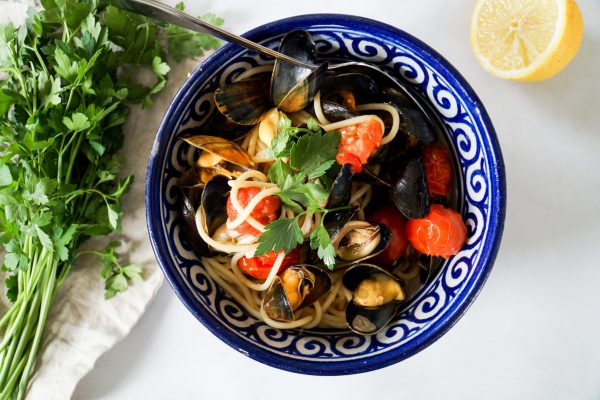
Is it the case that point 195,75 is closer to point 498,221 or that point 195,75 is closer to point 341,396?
point 498,221

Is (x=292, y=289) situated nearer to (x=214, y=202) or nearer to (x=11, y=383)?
(x=214, y=202)

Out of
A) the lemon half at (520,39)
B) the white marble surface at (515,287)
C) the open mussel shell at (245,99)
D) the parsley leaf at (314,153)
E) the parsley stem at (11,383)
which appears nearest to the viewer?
the parsley leaf at (314,153)

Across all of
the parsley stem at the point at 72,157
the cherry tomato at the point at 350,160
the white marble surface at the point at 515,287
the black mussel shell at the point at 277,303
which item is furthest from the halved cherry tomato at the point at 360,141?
the parsley stem at the point at 72,157

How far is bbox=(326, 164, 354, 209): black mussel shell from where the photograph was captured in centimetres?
220

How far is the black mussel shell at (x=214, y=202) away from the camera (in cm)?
233

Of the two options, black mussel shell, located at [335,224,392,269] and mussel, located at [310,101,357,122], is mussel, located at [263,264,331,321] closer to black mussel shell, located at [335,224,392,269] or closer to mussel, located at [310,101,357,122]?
black mussel shell, located at [335,224,392,269]

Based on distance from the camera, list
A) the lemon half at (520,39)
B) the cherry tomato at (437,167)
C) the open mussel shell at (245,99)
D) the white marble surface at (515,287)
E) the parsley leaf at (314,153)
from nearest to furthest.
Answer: the parsley leaf at (314,153)
the open mussel shell at (245,99)
the cherry tomato at (437,167)
the lemon half at (520,39)
the white marble surface at (515,287)

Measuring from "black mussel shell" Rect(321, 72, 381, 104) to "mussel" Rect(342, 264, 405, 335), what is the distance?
739mm

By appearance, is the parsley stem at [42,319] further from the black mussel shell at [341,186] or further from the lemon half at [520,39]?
the lemon half at [520,39]

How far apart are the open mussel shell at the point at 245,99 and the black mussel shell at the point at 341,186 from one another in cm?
48

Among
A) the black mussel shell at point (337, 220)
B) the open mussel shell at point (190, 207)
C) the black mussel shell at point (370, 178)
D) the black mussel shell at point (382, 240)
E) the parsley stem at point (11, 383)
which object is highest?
the black mussel shell at point (370, 178)

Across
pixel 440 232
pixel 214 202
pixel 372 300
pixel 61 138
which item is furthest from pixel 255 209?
pixel 61 138

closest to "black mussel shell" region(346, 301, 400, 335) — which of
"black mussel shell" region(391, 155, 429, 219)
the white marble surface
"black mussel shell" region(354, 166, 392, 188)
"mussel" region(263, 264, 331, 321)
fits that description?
"mussel" region(263, 264, 331, 321)

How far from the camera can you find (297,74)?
7.43 feet
